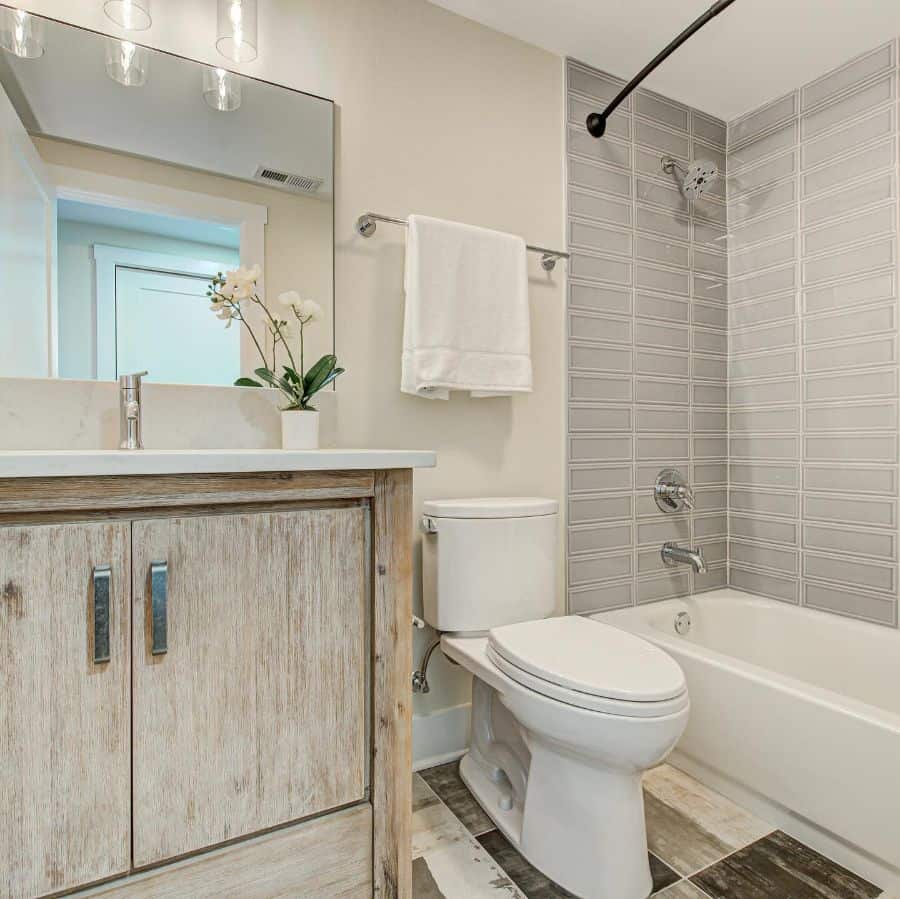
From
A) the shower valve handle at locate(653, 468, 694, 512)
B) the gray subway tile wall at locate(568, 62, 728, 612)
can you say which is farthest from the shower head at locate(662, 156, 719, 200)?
the shower valve handle at locate(653, 468, 694, 512)

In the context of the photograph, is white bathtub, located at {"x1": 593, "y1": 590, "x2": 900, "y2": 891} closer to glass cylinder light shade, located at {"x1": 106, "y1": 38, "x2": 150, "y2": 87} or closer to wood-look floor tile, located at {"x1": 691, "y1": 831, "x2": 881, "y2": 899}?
wood-look floor tile, located at {"x1": 691, "y1": 831, "x2": 881, "y2": 899}

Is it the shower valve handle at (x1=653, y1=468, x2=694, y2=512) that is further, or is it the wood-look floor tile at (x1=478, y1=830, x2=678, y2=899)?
the shower valve handle at (x1=653, y1=468, x2=694, y2=512)

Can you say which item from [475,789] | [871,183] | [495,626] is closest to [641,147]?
[871,183]

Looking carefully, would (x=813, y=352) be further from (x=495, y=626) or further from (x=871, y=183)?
(x=495, y=626)

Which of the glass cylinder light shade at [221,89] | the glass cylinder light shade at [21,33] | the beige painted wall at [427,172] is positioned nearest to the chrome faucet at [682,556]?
the beige painted wall at [427,172]

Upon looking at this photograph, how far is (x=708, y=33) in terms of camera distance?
6.34 feet

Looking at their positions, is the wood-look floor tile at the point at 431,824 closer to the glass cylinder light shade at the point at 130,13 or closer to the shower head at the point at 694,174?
the glass cylinder light shade at the point at 130,13

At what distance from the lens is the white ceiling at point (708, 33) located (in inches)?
71.4

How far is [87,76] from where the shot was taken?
138 cm

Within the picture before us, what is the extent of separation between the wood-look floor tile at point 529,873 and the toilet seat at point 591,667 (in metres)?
0.43

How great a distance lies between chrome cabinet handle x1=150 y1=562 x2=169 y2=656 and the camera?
2.97ft

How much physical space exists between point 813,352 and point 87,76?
2298 millimetres

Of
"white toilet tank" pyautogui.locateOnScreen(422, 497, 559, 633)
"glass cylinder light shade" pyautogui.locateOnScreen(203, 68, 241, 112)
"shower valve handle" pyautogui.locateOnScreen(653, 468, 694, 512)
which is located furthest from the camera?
"shower valve handle" pyautogui.locateOnScreen(653, 468, 694, 512)

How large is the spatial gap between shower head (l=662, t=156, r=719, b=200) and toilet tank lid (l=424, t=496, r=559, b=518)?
1351mm
